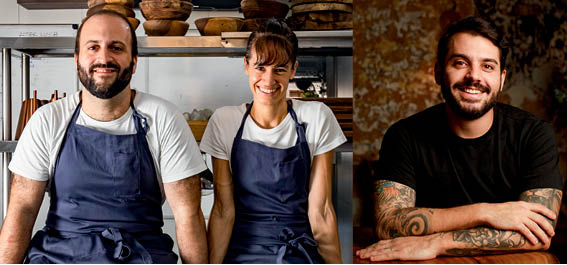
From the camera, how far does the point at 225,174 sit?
4.14ft

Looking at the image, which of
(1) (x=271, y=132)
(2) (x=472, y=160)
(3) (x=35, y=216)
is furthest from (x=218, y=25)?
(2) (x=472, y=160)

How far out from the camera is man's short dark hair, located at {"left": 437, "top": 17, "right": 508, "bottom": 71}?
45.6 inches

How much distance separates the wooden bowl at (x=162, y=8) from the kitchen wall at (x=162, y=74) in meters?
0.42

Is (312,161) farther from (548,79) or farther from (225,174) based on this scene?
(548,79)

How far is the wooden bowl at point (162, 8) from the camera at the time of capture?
1.57m

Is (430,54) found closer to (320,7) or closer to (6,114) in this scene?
(320,7)

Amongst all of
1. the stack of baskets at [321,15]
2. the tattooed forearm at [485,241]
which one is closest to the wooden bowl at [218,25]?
the stack of baskets at [321,15]

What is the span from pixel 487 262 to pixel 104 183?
3.06ft

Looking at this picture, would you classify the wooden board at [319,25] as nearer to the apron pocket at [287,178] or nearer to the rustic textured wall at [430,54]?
the rustic textured wall at [430,54]

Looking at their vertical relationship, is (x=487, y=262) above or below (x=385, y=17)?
below

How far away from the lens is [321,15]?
60.4 inches

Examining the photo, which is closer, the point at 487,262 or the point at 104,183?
the point at 487,262

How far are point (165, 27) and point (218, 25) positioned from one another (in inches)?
7.0

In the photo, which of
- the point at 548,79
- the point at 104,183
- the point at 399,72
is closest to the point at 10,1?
the point at 104,183
